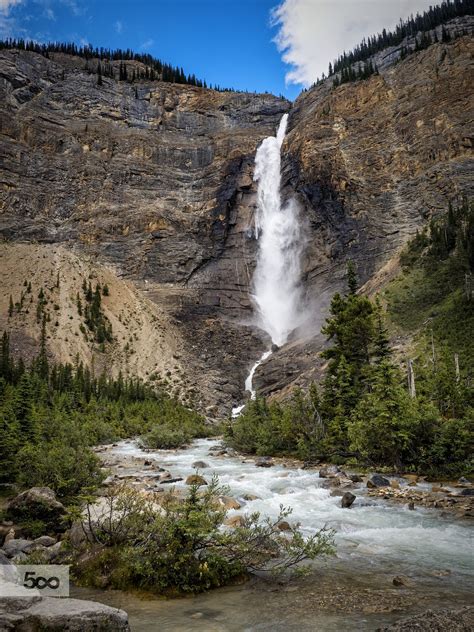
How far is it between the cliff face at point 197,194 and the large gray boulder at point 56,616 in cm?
4656

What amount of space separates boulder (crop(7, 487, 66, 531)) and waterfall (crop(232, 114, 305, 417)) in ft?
186

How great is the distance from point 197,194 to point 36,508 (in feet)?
280

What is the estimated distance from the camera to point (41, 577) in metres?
7.47

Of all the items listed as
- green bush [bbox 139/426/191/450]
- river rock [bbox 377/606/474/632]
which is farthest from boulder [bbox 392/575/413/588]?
green bush [bbox 139/426/191/450]

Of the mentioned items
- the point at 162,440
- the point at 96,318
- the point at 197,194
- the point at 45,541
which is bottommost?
the point at 162,440

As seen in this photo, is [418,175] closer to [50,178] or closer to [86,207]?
[86,207]

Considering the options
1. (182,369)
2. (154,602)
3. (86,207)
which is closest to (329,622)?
(154,602)

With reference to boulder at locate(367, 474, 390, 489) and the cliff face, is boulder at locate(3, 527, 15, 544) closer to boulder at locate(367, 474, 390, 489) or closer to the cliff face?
boulder at locate(367, 474, 390, 489)

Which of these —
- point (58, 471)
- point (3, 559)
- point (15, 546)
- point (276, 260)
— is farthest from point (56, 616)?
point (276, 260)

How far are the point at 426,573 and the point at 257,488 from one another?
31.0ft

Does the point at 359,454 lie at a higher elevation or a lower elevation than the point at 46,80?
lower

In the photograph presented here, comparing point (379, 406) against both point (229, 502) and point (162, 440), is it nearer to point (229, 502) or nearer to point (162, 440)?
point (229, 502)

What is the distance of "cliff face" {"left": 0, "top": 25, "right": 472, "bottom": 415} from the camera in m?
67.2

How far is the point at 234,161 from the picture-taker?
92.8 metres
